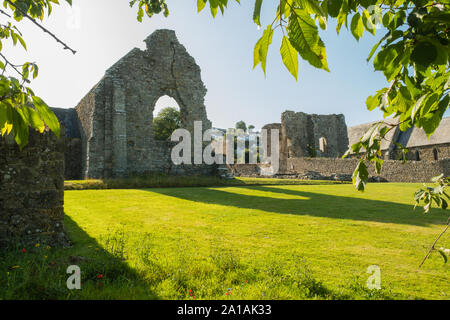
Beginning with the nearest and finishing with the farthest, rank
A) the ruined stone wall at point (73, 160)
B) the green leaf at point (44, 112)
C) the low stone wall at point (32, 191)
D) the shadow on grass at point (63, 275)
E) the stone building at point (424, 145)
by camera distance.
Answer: the green leaf at point (44, 112)
the shadow on grass at point (63, 275)
the low stone wall at point (32, 191)
the ruined stone wall at point (73, 160)
the stone building at point (424, 145)

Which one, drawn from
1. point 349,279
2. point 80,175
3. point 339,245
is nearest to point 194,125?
point 80,175

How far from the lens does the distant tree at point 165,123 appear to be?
37375mm

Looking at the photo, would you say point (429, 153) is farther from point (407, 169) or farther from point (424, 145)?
point (407, 169)

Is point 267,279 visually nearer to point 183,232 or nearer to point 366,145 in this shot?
point 366,145

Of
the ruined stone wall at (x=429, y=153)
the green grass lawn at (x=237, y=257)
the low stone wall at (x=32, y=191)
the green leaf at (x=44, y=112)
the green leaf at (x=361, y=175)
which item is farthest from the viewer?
the ruined stone wall at (x=429, y=153)

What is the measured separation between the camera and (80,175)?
16.0m

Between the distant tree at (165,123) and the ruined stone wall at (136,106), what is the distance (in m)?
19.2

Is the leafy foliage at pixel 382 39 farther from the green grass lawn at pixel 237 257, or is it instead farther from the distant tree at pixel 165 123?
the distant tree at pixel 165 123

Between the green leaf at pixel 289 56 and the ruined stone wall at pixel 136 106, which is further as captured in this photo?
the ruined stone wall at pixel 136 106

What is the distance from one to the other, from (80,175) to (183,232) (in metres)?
13.8

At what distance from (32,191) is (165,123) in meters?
35.2

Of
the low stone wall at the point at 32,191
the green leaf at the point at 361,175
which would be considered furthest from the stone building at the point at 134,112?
the green leaf at the point at 361,175

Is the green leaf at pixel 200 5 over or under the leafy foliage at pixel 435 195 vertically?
over

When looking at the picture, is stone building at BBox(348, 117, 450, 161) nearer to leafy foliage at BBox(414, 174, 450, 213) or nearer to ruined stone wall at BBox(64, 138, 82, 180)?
ruined stone wall at BBox(64, 138, 82, 180)
